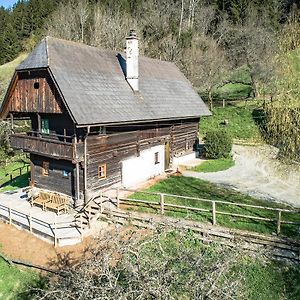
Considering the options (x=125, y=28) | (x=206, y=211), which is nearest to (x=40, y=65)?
(x=206, y=211)

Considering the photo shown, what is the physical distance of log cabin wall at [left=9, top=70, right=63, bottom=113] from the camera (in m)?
19.5

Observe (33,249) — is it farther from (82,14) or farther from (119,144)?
(82,14)

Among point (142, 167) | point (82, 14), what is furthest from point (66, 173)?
point (82, 14)

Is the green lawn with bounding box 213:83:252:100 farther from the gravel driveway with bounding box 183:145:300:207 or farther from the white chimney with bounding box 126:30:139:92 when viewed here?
the white chimney with bounding box 126:30:139:92

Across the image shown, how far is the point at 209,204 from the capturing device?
18750mm

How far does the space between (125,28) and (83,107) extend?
37593mm

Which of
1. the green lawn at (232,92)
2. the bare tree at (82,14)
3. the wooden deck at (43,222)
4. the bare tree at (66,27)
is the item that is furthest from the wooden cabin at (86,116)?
the bare tree at (82,14)

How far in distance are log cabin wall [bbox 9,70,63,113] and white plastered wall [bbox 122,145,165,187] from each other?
17.9ft

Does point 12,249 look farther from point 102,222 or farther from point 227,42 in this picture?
point 227,42

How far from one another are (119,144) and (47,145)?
4172mm

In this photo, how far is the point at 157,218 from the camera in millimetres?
17109

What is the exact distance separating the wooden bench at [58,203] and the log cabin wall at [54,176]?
0.42 meters

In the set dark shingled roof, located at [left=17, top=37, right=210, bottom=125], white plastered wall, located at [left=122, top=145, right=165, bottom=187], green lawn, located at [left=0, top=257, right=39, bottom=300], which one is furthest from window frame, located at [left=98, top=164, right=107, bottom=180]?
green lawn, located at [left=0, top=257, right=39, bottom=300]

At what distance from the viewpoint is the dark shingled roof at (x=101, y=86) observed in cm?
1923
